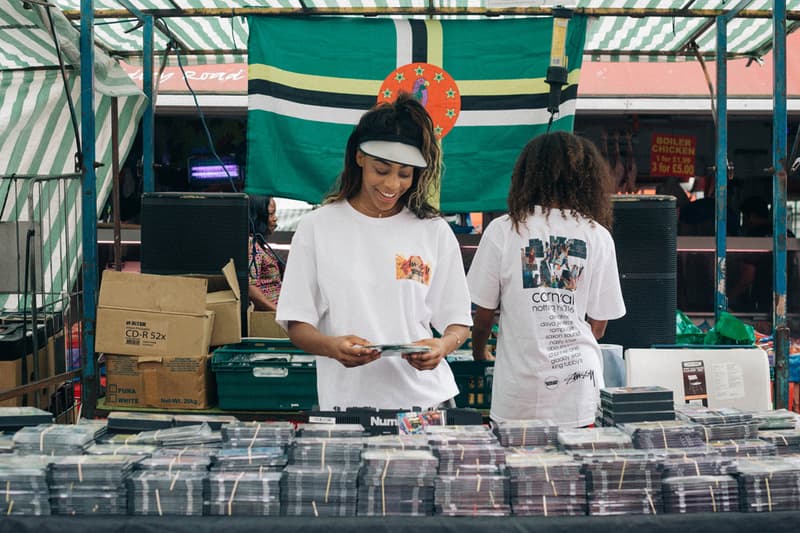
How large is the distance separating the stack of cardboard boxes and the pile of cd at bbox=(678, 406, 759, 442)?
8.70 feet

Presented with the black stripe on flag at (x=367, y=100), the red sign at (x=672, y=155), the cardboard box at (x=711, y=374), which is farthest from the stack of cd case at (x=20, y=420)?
the red sign at (x=672, y=155)

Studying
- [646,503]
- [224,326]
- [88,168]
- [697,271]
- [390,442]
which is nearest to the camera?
[646,503]

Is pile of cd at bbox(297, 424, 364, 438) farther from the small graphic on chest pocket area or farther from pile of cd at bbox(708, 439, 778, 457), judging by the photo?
pile of cd at bbox(708, 439, 778, 457)

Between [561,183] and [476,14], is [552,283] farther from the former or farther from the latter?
[476,14]

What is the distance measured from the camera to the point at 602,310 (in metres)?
2.89

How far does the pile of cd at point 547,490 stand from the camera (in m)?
1.73

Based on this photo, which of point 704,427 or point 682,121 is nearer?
point 704,427

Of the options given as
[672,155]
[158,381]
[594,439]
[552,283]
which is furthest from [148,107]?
[672,155]

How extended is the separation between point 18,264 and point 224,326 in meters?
1.11

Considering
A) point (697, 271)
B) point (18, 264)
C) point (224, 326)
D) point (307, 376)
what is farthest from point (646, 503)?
point (697, 271)

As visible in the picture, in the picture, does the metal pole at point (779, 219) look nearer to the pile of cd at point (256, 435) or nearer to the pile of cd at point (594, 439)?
the pile of cd at point (594, 439)

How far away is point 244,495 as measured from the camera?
1.70m

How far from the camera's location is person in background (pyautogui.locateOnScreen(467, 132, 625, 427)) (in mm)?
2691

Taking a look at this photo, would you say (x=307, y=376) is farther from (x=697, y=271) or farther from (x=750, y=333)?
(x=697, y=271)
